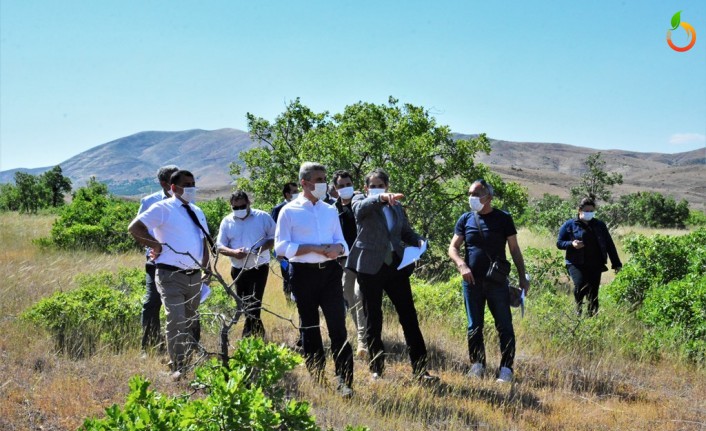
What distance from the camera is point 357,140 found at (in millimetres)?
11125

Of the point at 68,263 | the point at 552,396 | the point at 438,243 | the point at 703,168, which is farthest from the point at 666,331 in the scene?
the point at 703,168

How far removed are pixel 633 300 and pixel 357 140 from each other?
18.3ft

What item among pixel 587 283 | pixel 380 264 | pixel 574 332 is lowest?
pixel 574 332

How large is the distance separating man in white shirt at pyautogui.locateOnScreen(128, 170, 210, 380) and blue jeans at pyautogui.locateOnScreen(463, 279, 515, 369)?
2.58 m

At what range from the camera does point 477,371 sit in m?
5.55

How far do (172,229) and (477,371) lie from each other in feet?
10.4

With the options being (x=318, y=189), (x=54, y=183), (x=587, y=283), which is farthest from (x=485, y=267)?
(x=54, y=183)

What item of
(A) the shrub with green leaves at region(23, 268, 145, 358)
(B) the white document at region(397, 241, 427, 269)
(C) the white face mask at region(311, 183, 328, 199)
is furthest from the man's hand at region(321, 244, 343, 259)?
(A) the shrub with green leaves at region(23, 268, 145, 358)

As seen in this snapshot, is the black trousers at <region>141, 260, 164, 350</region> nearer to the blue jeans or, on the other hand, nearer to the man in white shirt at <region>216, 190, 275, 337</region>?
the man in white shirt at <region>216, 190, 275, 337</region>

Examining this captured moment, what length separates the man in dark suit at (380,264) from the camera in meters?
5.07

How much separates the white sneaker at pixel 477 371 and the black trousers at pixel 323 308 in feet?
4.56

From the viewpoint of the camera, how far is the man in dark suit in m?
5.07

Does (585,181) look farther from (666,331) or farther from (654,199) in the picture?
(666,331)

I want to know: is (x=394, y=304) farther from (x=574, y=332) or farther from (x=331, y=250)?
(x=574, y=332)
